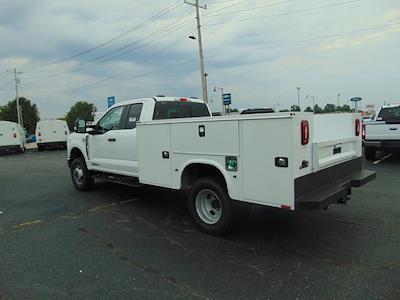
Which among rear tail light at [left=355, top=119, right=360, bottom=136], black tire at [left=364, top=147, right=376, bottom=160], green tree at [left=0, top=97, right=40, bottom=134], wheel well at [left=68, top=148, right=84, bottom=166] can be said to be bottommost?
black tire at [left=364, top=147, right=376, bottom=160]

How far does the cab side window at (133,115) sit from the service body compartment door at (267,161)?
2.87m

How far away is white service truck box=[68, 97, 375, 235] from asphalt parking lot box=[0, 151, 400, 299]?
0.59m

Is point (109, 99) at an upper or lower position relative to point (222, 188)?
upper

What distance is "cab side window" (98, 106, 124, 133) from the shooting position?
23.4 ft

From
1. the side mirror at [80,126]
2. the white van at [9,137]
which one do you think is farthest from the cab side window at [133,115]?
the white van at [9,137]

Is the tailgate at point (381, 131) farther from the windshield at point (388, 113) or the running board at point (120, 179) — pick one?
the running board at point (120, 179)

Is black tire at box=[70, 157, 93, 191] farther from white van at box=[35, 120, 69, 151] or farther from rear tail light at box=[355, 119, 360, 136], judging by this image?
white van at box=[35, 120, 69, 151]

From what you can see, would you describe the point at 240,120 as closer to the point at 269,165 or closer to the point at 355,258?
the point at 269,165

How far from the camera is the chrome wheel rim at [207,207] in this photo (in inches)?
201

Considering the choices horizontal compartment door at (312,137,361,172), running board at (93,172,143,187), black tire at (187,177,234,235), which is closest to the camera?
horizontal compartment door at (312,137,361,172)

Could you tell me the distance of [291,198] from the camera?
13.1 feet

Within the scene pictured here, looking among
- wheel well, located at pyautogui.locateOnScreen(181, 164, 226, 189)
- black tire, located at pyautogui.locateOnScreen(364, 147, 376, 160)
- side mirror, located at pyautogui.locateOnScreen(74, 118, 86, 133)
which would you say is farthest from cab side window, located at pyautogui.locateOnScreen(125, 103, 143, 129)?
black tire, located at pyautogui.locateOnScreen(364, 147, 376, 160)

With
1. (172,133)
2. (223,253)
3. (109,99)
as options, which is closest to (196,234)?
(223,253)

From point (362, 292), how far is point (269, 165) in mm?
1581
